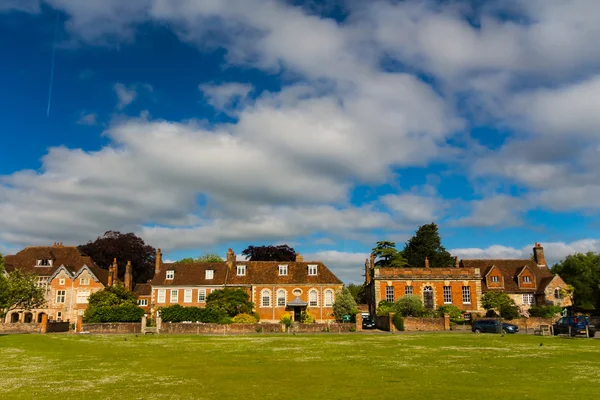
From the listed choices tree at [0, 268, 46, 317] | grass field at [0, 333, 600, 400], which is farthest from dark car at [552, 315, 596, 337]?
tree at [0, 268, 46, 317]

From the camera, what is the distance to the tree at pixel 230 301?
196 ft

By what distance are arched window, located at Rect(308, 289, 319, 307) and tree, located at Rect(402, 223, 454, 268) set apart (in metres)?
21.4

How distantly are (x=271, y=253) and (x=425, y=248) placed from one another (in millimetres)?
27777

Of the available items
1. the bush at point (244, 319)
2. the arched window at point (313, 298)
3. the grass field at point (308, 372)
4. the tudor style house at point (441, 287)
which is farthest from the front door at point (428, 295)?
the grass field at point (308, 372)

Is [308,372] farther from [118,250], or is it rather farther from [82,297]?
[118,250]

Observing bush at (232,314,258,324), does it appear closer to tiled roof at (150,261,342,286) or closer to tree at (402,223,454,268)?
tiled roof at (150,261,342,286)

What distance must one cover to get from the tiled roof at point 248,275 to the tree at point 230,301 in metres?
4.88

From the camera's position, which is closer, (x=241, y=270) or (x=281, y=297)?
(x=281, y=297)

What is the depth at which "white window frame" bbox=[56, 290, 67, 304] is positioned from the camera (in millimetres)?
69438

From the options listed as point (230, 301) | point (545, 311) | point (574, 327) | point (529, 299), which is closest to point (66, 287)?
point (230, 301)

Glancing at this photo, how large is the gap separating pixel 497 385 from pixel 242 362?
11.8 metres

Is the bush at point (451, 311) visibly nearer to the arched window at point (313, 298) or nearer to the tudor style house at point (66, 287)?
the arched window at point (313, 298)

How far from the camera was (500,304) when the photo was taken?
2445 inches

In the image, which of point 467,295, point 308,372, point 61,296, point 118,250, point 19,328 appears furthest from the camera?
point 118,250
